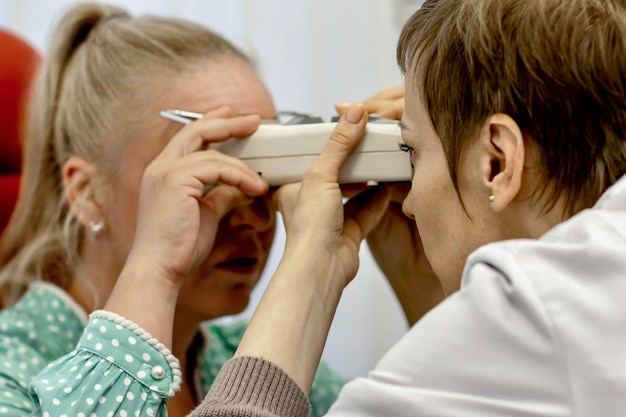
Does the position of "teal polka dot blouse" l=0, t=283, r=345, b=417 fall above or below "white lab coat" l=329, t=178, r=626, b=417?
below

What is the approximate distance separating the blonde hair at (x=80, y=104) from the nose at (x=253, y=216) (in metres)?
0.18

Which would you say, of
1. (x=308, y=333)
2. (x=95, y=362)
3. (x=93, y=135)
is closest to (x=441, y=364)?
(x=308, y=333)

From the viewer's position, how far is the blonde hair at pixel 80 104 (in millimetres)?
1221

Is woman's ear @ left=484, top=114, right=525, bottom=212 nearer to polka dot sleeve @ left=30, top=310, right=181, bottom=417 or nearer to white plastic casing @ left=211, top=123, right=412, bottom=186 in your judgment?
white plastic casing @ left=211, top=123, right=412, bottom=186

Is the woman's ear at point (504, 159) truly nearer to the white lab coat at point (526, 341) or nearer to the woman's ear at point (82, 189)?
the white lab coat at point (526, 341)

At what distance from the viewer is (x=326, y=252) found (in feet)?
3.30

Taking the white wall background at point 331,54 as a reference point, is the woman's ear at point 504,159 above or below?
above

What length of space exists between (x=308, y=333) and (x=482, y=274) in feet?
1.13

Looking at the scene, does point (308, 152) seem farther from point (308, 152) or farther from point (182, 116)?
point (182, 116)

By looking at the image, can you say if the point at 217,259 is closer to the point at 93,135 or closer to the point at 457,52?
the point at 93,135

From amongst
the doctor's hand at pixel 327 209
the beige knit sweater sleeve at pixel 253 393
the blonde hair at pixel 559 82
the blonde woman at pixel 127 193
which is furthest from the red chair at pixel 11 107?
the blonde hair at pixel 559 82

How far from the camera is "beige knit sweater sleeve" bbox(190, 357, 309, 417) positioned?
81 centimetres

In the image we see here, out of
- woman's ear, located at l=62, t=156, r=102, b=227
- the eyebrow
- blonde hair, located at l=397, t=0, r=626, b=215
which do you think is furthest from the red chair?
blonde hair, located at l=397, t=0, r=626, b=215

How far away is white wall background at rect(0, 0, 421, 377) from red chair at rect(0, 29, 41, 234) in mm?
267
